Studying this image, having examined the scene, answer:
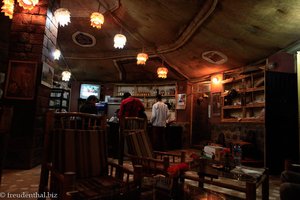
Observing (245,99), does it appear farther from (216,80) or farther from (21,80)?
(21,80)

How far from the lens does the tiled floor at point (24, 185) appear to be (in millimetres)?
2580

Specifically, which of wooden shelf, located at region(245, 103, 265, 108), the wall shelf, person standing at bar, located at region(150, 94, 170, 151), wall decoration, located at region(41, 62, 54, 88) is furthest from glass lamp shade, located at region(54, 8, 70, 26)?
wooden shelf, located at region(245, 103, 265, 108)

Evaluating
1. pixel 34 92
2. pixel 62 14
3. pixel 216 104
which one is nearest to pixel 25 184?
pixel 34 92

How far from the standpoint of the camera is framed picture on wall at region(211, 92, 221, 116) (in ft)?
23.2

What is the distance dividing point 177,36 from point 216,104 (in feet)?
8.77

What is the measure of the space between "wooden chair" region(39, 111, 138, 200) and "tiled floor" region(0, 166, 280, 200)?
89cm

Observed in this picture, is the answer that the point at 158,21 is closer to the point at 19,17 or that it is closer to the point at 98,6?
the point at 98,6

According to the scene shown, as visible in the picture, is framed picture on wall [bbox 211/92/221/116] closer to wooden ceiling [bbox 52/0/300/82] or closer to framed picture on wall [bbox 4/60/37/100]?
wooden ceiling [bbox 52/0/300/82]

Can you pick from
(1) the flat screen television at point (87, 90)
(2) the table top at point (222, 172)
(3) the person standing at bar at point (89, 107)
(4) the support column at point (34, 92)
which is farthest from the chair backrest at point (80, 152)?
(1) the flat screen television at point (87, 90)

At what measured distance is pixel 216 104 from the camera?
721 centimetres

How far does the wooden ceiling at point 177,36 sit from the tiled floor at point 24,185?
3.13 m

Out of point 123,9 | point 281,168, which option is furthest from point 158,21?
point 281,168

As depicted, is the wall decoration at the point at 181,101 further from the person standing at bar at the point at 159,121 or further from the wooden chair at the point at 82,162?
the wooden chair at the point at 82,162

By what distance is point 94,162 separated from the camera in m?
2.13
